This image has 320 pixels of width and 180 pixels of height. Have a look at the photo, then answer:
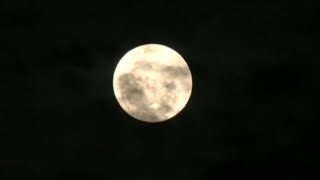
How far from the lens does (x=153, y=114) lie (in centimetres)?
1405

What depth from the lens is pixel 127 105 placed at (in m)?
14.5

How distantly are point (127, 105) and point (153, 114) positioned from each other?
4.60 ft
